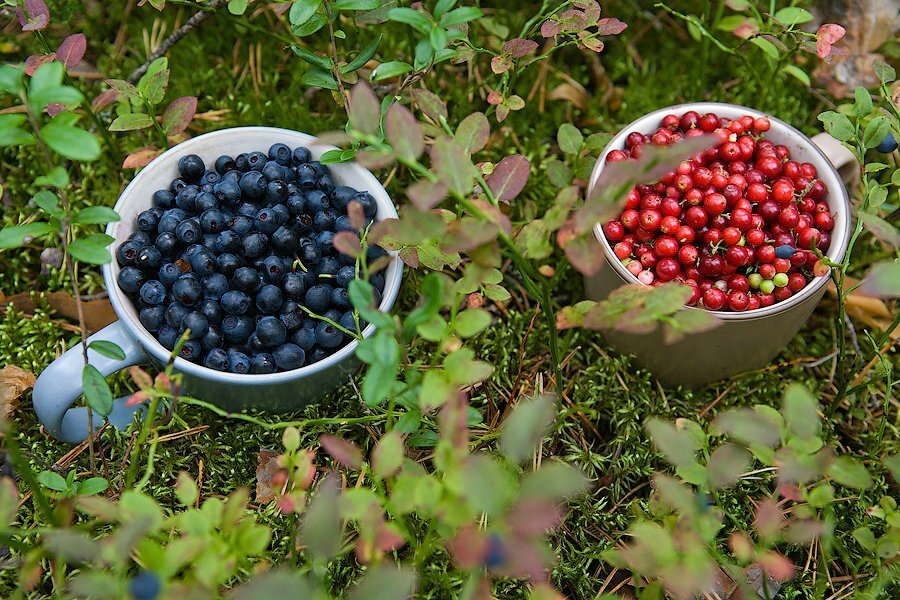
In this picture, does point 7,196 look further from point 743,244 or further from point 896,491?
point 896,491

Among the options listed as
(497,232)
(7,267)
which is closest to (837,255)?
(497,232)

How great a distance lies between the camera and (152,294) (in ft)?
4.25

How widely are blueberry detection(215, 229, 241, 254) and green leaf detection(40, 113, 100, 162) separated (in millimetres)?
355

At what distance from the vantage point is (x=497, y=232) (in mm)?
977

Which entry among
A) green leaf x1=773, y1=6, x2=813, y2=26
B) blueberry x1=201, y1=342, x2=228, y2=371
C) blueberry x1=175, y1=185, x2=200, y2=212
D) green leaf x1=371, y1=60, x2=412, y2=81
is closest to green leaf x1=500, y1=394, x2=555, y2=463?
blueberry x1=201, y1=342, x2=228, y2=371

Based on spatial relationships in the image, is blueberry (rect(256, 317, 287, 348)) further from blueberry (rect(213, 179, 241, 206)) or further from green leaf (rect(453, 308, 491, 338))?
green leaf (rect(453, 308, 491, 338))

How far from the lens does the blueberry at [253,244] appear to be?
1.34 meters

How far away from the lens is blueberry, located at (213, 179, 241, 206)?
139 cm

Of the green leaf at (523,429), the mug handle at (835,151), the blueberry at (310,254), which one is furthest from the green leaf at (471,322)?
the mug handle at (835,151)

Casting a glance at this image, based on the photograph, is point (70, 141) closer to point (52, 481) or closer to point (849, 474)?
point (52, 481)

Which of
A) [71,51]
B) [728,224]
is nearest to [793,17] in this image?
[728,224]

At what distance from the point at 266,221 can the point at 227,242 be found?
0.08m

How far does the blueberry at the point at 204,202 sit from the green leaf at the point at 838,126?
109 cm

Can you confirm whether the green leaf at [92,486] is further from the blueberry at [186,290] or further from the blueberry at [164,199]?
the blueberry at [164,199]
